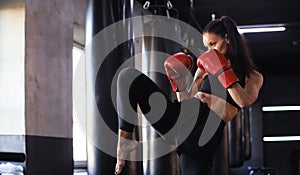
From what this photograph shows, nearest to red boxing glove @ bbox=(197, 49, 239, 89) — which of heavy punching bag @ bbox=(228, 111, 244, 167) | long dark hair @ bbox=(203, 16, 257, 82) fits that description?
long dark hair @ bbox=(203, 16, 257, 82)

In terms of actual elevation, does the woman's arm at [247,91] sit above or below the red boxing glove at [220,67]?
below

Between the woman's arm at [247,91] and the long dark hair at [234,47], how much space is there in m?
0.04

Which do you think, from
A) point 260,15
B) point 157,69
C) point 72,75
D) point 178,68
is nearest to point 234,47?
point 178,68

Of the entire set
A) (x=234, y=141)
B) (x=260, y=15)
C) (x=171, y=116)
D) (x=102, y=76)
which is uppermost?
(x=260, y=15)

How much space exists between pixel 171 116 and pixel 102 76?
2.27 feet

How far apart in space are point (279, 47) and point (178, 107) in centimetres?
842

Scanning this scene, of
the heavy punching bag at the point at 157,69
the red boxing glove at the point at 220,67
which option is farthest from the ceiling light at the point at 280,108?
the red boxing glove at the point at 220,67

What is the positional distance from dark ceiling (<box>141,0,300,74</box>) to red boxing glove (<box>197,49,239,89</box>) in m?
3.91

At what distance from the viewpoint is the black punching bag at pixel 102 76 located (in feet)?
8.93

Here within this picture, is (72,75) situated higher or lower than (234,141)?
higher

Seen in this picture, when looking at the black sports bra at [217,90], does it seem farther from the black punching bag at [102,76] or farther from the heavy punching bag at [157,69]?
the heavy punching bag at [157,69]

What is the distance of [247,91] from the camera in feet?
7.91

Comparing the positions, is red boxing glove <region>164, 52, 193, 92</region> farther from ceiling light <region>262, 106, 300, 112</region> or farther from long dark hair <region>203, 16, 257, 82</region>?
ceiling light <region>262, 106, 300, 112</region>

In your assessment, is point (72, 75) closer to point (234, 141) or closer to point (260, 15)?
point (234, 141)
